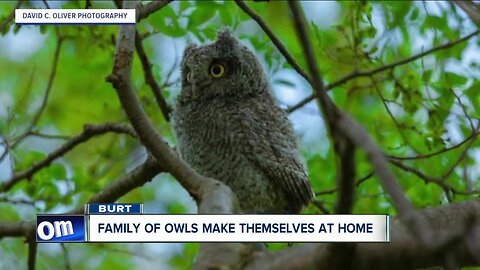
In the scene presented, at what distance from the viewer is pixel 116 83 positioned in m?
1.20

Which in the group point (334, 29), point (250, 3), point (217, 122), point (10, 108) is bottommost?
point (217, 122)

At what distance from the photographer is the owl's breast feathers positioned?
1835 mm

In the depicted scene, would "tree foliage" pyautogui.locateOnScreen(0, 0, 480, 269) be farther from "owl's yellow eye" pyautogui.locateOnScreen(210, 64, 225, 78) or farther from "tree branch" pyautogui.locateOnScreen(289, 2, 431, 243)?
"tree branch" pyautogui.locateOnScreen(289, 2, 431, 243)

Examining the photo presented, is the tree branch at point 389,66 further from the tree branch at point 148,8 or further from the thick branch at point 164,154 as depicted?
the thick branch at point 164,154

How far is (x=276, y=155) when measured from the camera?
72.7 inches

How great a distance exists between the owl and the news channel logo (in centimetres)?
44

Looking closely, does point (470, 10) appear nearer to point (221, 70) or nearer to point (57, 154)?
point (221, 70)

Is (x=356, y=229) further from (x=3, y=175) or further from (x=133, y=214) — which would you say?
(x=3, y=175)

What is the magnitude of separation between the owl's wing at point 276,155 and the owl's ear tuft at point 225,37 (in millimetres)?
184

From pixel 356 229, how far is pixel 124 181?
2.52 feet

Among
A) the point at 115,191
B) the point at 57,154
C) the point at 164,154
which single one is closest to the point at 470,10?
the point at 164,154

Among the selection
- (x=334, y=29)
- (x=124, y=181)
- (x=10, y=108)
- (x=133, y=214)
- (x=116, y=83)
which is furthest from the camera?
(x=334, y=29)

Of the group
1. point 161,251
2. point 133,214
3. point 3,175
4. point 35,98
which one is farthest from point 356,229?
point 35,98

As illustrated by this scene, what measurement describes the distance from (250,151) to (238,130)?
0.06 metres
